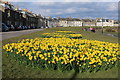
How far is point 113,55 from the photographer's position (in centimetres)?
622

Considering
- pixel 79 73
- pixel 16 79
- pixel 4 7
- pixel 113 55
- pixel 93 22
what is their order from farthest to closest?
1. pixel 93 22
2. pixel 4 7
3. pixel 113 55
4. pixel 79 73
5. pixel 16 79

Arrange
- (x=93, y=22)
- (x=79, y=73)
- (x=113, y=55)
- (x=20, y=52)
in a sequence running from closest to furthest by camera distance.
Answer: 1. (x=79, y=73)
2. (x=113, y=55)
3. (x=20, y=52)
4. (x=93, y=22)

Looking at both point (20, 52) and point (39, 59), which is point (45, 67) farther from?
point (20, 52)

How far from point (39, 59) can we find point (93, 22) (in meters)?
181

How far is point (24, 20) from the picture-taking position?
86688 millimetres

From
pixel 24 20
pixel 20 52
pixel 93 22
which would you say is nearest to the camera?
pixel 20 52

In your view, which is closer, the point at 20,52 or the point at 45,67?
the point at 45,67

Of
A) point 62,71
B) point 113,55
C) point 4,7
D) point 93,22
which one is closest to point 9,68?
point 62,71

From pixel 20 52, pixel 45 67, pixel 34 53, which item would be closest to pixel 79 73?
pixel 45 67

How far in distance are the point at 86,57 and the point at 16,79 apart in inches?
92.3

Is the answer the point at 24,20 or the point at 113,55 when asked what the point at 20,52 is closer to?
the point at 113,55

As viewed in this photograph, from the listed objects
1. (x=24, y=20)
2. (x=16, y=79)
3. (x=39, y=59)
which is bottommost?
(x=16, y=79)

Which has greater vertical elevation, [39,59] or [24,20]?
[24,20]

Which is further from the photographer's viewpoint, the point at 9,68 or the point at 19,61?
the point at 19,61
